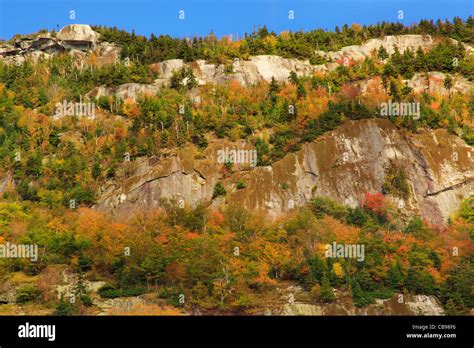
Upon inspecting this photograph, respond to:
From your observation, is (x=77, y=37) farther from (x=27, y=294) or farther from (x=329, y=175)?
(x=27, y=294)

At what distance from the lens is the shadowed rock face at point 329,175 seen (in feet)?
240

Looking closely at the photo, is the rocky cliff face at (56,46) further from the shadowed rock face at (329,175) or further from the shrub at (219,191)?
the shrub at (219,191)

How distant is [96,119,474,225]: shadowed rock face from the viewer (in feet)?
240

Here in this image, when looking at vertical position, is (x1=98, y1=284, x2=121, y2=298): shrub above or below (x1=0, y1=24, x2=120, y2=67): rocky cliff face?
below

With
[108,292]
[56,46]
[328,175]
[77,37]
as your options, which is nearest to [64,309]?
[108,292]

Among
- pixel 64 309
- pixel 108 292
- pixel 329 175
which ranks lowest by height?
pixel 64 309

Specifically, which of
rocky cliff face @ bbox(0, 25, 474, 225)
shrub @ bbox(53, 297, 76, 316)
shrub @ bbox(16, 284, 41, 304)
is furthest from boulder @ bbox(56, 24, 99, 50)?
shrub @ bbox(53, 297, 76, 316)

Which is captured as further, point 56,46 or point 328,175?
point 56,46

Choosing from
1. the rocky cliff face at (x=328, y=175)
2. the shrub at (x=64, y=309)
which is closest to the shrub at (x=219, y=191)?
the rocky cliff face at (x=328, y=175)

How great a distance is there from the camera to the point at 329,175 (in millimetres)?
76062

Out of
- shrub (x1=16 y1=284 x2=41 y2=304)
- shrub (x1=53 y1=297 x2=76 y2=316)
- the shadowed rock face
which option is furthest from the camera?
the shadowed rock face

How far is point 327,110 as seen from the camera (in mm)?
81750

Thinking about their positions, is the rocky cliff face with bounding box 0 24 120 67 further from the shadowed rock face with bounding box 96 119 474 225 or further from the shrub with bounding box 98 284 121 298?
the shrub with bounding box 98 284 121 298

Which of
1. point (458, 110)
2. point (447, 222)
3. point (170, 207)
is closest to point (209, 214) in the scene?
point (170, 207)
